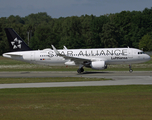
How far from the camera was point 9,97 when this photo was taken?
17.8 metres

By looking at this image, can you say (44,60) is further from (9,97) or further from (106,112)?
(106,112)

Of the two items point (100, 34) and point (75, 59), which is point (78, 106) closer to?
point (75, 59)

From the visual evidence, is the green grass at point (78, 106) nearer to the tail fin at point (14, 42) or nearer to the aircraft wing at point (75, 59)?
the aircraft wing at point (75, 59)

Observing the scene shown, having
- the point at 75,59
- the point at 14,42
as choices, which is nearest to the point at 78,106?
the point at 75,59

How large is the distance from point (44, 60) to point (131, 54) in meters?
12.5

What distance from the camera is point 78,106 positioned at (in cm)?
1453

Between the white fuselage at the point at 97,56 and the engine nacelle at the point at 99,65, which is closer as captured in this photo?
the engine nacelle at the point at 99,65

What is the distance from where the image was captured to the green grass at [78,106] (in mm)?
12461

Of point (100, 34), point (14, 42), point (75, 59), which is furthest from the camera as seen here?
point (100, 34)

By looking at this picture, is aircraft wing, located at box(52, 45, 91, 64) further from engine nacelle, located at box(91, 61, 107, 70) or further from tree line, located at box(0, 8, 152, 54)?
tree line, located at box(0, 8, 152, 54)

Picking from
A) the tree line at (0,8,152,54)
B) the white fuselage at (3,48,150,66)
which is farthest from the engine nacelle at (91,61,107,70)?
the tree line at (0,8,152,54)

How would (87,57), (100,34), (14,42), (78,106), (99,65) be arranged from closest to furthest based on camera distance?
(78,106) < (99,65) < (87,57) < (14,42) < (100,34)

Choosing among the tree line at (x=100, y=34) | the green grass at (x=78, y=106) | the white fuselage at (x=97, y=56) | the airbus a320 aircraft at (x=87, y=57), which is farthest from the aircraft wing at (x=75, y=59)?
the tree line at (x=100, y=34)

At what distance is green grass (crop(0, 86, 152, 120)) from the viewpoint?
40.9 feet
